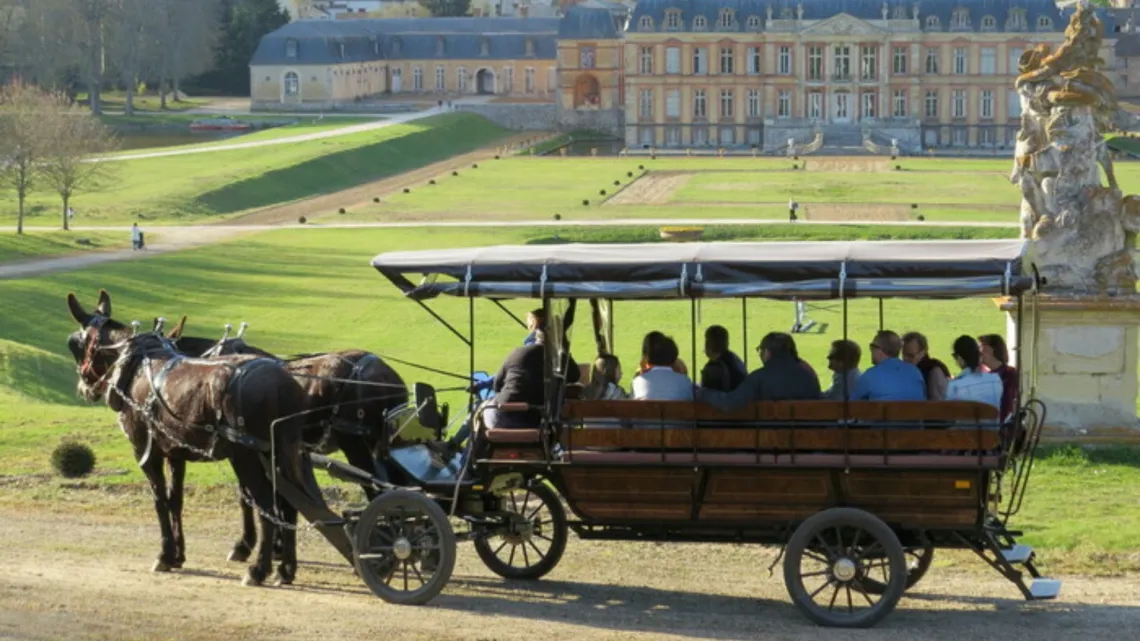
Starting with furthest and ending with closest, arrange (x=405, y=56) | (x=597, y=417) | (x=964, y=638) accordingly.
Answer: (x=405, y=56) < (x=597, y=417) < (x=964, y=638)

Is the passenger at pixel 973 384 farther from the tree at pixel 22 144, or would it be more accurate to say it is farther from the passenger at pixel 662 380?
the tree at pixel 22 144

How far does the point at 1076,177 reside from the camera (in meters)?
22.9

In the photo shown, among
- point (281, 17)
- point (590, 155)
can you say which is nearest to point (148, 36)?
point (281, 17)

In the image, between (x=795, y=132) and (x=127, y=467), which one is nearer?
(x=127, y=467)

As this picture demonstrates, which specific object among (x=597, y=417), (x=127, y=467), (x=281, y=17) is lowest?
(x=127, y=467)

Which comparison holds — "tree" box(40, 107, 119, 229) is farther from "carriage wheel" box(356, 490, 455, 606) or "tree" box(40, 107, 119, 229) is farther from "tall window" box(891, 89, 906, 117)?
"tall window" box(891, 89, 906, 117)

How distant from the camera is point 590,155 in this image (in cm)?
10812

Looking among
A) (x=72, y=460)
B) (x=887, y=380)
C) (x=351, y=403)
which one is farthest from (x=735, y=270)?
(x=72, y=460)

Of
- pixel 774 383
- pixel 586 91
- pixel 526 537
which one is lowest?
pixel 526 537

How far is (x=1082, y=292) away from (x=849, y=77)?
97.8m

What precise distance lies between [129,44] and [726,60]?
35.2 metres

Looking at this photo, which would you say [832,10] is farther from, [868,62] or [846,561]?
[846,561]

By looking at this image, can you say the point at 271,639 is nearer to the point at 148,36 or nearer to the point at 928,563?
the point at 928,563

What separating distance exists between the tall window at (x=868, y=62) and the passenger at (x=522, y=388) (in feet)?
347
